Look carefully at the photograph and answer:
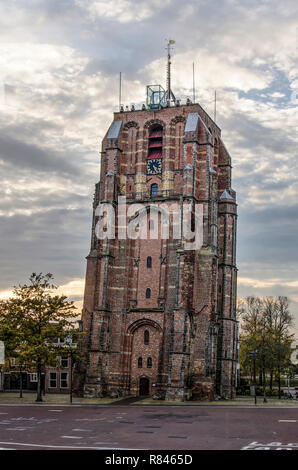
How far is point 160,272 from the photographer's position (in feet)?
189

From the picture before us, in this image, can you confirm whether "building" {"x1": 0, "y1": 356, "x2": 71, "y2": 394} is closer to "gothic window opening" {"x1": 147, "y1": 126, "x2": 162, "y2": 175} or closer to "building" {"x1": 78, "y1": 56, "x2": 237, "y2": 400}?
"building" {"x1": 78, "y1": 56, "x2": 237, "y2": 400}

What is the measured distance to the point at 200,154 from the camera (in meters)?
59.7

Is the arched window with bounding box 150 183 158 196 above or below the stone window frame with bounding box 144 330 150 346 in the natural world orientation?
above

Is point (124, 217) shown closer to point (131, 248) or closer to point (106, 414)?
→ point (131, 248)

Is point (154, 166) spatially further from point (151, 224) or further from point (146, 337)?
point (146, 337)

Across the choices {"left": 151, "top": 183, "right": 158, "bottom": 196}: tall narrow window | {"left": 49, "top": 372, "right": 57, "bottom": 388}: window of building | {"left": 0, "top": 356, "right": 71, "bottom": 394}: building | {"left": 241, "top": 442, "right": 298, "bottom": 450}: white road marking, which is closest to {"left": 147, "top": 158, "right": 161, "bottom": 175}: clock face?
{"left": 151, "top": 183, "right": 158, "bottom": 196}: tall narrow window

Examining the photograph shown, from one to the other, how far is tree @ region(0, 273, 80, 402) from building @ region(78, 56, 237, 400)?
436 centimetres

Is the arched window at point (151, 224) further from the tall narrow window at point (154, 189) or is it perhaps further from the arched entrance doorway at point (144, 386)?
the arched entrance doorway at point (144, 386)

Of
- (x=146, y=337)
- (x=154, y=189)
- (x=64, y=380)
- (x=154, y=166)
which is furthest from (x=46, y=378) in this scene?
(x=154, y=166)

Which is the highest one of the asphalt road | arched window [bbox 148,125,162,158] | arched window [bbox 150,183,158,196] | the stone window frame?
arched window [bbox 148,125,162,158]

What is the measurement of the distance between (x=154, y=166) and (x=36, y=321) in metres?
20.1

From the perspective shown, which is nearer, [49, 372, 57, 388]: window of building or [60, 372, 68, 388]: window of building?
[60, 372, 68, 388]: window of building

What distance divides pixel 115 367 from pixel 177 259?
39.7 ft

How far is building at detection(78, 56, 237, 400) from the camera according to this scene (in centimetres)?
5469
